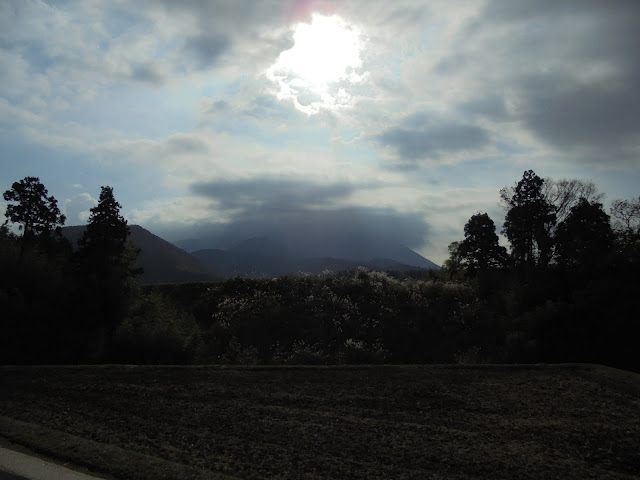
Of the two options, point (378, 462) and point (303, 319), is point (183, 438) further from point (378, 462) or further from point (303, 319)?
point (303, 319)

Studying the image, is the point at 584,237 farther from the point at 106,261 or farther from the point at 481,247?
the point at 106,261

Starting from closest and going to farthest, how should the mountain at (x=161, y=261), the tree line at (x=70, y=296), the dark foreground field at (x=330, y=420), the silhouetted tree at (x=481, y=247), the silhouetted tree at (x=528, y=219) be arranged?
the dark foreground field at (x=330, y=420) → the tree line at (x=70, y=296) → the silhouetted tree at (x=528, y=219) → the silhouetted tree at (x=481, y=247) → the mountain at (x=161, y=261)

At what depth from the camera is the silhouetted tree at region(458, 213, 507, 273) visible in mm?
40562

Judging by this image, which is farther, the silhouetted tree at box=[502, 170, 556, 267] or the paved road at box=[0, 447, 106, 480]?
the silhouetted tree at box=[502, 170, 556, 267]

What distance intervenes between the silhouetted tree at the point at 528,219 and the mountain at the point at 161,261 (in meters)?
107

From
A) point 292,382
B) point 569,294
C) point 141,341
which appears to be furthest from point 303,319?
point 292,382

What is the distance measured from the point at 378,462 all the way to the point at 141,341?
1508 cm

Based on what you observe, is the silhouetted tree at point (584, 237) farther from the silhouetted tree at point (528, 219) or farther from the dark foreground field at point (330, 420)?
the dark foreground field at point (330, 420)

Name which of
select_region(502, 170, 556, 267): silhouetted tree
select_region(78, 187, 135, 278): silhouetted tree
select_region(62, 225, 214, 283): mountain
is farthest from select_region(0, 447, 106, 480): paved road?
select_region(62, 225, 214, 283): mountain

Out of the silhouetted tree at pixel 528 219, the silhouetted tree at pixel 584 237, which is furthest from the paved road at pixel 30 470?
the silhouetted tree at pixel 528 219

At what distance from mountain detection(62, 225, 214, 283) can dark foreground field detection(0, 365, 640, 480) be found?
403 ft

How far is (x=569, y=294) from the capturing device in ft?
79.4

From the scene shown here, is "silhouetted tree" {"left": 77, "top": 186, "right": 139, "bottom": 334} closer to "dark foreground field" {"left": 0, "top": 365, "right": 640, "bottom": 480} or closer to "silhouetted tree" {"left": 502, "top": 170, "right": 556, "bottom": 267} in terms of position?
"dark foreground field" {"left": 0, "top": 365, "right": 640, "bottom": 480}

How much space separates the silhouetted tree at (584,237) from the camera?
25.6 meters
